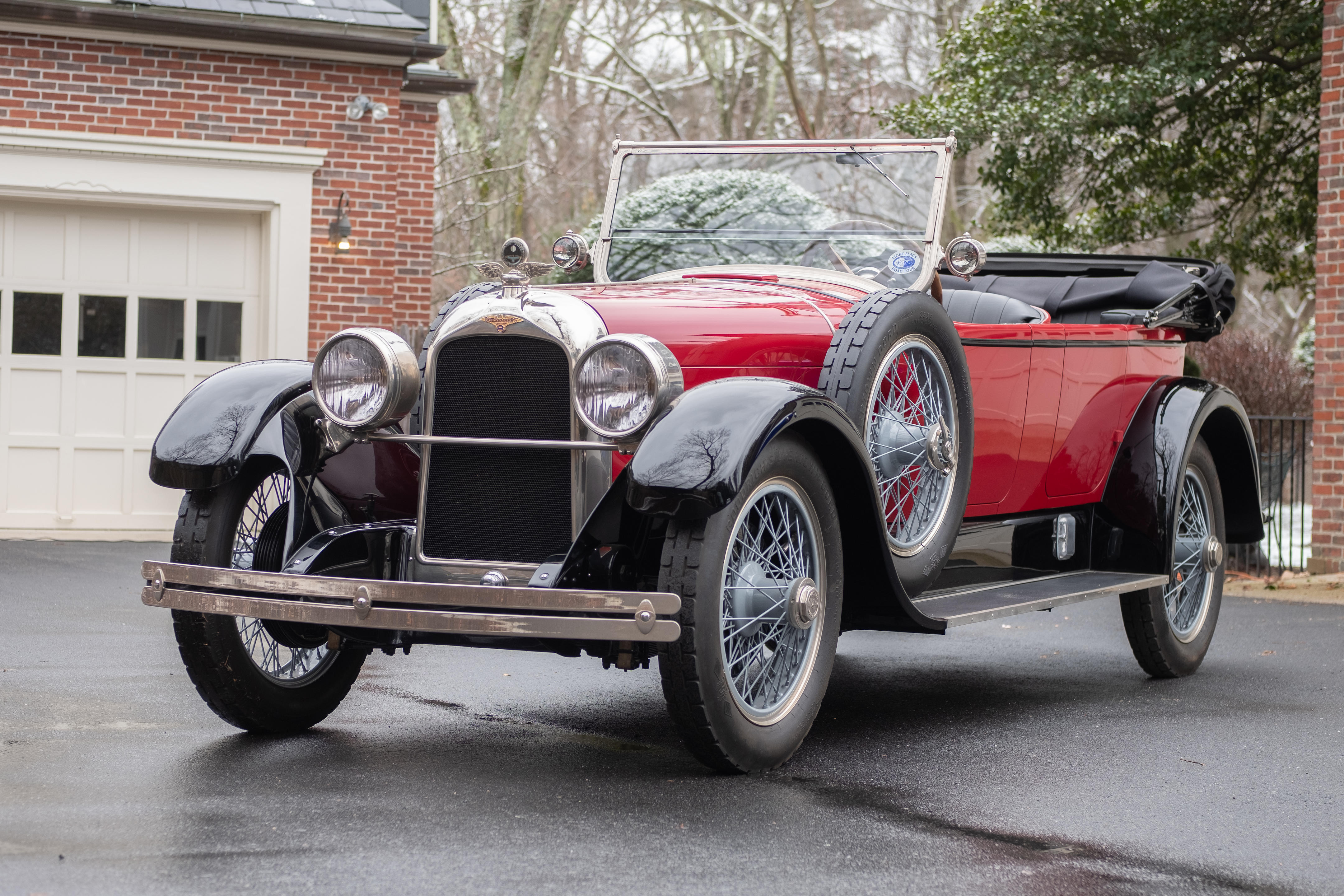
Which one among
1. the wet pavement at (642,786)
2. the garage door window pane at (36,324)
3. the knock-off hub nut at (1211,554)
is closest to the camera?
the wet pavement at (642,786)

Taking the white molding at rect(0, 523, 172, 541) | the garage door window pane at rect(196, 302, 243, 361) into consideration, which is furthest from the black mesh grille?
the garage door window pane at rect(196, 302, 243, 361)

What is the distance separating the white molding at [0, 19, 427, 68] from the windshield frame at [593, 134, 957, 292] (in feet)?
18.3

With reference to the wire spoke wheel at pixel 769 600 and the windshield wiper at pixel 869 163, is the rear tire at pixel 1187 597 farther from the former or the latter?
the wire spoke wheel at pixel 769 600

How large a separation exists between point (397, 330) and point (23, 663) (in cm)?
598

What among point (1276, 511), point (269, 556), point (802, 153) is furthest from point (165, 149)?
point (1276, 511)

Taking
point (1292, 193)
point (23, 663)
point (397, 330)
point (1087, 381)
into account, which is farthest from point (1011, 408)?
point (1292, 193)

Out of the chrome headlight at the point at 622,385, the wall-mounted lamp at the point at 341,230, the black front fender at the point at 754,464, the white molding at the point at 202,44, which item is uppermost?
the white molding at the point at 202,44

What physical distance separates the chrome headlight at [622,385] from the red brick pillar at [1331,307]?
6.71 m

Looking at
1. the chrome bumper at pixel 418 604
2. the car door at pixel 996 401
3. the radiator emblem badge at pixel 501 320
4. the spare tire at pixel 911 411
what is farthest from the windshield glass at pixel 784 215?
the chrome bumper at pixel 418 604

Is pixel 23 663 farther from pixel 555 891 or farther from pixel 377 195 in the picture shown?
pixel 377 195

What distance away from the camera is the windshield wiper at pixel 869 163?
5.61 m

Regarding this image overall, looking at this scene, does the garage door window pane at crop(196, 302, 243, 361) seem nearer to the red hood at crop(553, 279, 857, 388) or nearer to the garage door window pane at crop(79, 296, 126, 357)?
the garage door window pane at crop(79, 296, 126, 357)

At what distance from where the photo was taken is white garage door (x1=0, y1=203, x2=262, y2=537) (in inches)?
408

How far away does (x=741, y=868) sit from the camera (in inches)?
126
